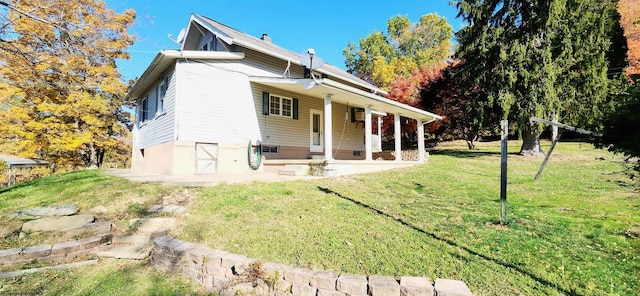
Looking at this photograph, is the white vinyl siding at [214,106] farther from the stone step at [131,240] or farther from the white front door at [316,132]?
the stone step at [131,240]

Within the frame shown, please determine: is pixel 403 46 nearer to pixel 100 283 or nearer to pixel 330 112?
pixel 330 112

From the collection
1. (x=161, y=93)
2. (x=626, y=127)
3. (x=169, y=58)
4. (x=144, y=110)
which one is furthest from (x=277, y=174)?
(x=626, y=127)

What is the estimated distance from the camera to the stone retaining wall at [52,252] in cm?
365

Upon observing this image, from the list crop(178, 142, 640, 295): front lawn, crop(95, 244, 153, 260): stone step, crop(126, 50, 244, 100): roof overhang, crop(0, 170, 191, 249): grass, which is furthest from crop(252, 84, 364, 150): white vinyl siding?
crop(95, 244, 153, 260): stone step

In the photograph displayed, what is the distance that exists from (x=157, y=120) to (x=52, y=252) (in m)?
8.14

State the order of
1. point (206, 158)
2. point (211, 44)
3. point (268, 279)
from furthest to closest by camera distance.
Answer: point (211, 44), point (206, 158), point (268, 279)

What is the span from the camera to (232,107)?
10.2 m

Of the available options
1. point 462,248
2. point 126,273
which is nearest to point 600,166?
point 462,248

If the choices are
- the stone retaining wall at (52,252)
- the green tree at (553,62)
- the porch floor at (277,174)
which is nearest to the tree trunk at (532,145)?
the green tree at (553,62)

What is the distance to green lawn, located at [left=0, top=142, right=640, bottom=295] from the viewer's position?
113 inches

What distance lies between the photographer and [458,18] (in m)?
13.9

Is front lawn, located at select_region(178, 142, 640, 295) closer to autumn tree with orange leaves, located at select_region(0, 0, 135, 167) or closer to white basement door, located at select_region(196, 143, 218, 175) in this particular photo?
white basement door, located at select_region(196, 143, 218, 175)

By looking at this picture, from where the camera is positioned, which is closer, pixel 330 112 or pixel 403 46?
pixel 330 112

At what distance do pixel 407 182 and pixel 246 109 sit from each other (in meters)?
6.20
